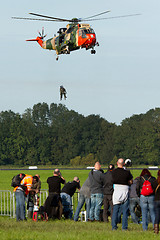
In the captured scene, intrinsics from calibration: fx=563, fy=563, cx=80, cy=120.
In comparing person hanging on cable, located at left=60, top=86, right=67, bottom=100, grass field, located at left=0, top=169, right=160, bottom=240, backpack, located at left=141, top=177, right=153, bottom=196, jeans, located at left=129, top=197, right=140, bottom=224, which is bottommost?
grass field, located at left=0, top=169, right=160, bottom=240

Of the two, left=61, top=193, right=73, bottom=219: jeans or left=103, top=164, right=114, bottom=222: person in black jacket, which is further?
left=61, top=193, right=73, bottom=219: jeans

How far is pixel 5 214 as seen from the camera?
21.8 meters

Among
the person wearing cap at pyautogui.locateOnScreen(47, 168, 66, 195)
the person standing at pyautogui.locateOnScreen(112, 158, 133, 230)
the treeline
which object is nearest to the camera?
the person standing at pyautogui.locateOnScreen(112, 158, 133, 230)

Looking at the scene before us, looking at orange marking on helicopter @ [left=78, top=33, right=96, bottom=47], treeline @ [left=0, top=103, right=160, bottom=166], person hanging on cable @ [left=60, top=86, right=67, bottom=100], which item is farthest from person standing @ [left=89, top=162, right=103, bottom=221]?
treeline @ [left=0, top=103, right=160, bottom=166]

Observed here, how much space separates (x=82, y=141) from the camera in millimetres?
156750

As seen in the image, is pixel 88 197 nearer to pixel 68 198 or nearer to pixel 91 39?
pixel 68 198

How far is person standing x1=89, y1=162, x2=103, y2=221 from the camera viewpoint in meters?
18.2

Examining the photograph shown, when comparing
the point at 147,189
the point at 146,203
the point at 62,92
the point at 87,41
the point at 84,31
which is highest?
the point at 84,31

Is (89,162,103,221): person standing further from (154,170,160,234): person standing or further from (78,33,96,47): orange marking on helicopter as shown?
(78,33,96,47): orange marking on helicopter

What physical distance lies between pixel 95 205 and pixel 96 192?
443 millimetres

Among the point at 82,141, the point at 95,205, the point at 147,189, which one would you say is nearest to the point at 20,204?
the point at 95,205

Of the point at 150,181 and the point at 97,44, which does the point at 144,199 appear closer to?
the point at 150,181

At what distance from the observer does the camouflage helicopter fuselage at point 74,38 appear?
3303 centimetres

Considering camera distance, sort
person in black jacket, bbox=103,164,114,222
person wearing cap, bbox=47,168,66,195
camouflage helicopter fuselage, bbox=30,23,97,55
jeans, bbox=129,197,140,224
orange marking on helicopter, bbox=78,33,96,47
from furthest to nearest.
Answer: camouflage helicopter fuselage, bbox=30,23,97,55 → orange marking on helicopter, bbox=78,33,96,47 → person wearing cap, bbox=47,168,66,195 → jeans, bbox=129,197,140,224 → person in black jacket, bbox=103,164,114,222
